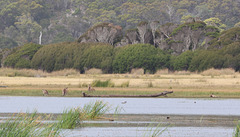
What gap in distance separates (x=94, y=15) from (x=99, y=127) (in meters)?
123

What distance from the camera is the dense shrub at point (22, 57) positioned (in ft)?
225

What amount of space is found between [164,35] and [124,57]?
16544 millimetres

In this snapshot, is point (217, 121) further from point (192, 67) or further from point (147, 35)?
point (147, 35)

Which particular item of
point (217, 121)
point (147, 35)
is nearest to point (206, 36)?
point (147, 35)

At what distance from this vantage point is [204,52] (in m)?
60.2

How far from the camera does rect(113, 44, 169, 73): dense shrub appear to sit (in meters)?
62.5

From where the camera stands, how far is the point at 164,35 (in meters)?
78.4

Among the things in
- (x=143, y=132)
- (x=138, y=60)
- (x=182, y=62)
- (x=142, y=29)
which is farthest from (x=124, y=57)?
(x=143, y=132)

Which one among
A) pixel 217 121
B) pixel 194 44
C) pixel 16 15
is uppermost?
pixel 16 15

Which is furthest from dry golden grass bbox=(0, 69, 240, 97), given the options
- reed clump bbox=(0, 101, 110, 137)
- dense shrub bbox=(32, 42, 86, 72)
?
dense shrub bbox=(32, 42, 86, 72)

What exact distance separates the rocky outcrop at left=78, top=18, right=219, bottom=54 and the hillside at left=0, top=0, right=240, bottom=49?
41.9 m

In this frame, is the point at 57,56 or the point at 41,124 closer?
the point at 41,124

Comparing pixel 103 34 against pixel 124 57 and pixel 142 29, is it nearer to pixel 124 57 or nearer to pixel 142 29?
pixel 142 29

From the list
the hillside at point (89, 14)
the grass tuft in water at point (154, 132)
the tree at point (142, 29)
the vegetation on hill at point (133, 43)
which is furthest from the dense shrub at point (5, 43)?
the grass tuft in water at point (154, 132)
